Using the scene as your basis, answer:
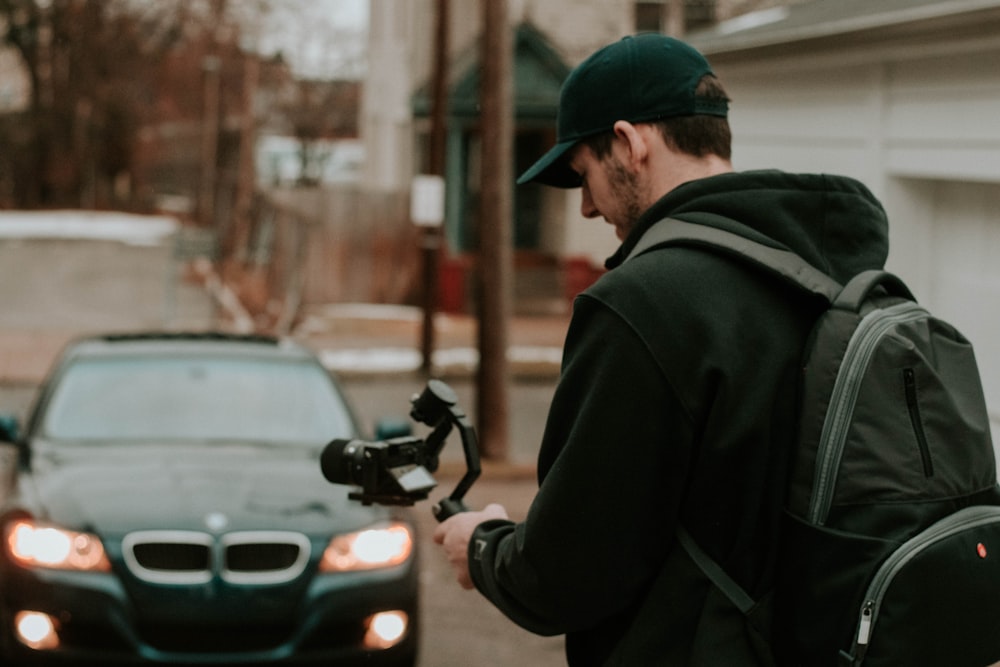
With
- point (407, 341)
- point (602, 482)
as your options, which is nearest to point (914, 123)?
point (602, 482)

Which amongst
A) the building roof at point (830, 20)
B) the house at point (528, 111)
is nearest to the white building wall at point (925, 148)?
the building roof at point (830, 20)

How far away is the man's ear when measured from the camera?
2463 millimetres

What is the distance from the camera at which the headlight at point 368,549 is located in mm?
5992

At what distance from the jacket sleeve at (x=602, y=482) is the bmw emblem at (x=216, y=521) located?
3.73 metres

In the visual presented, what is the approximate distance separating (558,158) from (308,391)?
503cm

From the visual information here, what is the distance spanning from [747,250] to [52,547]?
4.25 metres

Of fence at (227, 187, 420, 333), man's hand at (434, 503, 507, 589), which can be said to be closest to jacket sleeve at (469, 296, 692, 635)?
man's hand at (434, 503, 507, 589)

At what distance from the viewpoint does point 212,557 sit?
583 centimetres

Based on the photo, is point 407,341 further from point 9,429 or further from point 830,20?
point 9,429

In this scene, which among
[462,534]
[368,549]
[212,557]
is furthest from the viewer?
[368,549]

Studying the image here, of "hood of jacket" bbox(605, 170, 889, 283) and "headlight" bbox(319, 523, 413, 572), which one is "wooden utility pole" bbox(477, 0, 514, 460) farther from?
"hood of jacket" bbox(605, 170, 889, 283)

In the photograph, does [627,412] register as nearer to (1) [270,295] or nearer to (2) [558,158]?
(2) [558,158]

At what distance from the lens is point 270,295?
88.1 ft

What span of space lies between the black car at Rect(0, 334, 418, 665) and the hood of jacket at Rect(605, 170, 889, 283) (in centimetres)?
362
